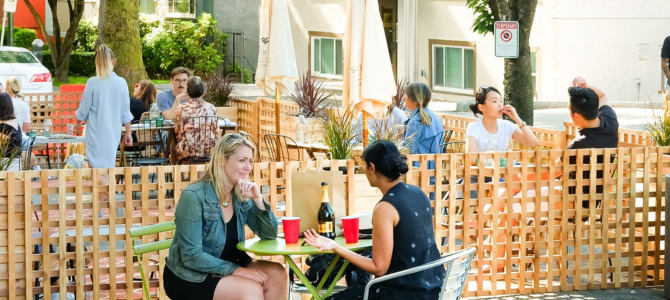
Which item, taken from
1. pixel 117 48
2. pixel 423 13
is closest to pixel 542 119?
pixel 423 13

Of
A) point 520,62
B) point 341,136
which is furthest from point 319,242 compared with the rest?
point 520,62

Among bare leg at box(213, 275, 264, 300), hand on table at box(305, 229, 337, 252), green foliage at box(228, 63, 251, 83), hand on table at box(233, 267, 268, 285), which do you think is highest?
green foliage at box(228, 63, 251, 83)

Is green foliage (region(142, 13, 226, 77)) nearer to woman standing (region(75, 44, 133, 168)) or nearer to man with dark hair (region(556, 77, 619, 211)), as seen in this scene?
woman standing (region(75, 44, 133, 168))

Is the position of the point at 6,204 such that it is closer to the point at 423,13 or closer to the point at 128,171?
the point at 128,171

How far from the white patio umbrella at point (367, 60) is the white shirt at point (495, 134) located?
93 centimetres

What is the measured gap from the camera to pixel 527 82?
14.2 m

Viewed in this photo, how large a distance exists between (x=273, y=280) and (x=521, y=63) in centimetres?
A: 923

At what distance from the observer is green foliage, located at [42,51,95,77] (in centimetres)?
3434

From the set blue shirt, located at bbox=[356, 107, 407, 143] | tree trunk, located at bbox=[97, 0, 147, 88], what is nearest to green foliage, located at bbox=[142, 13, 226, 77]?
tree trunk, located at bbox=[97, 0, 147, 88]

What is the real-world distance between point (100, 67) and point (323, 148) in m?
2.51

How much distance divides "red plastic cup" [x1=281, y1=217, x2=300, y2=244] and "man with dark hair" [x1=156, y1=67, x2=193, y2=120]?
6.55 metres

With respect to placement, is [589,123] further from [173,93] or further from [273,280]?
[173,93]

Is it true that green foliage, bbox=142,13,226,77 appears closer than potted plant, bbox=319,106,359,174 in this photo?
No

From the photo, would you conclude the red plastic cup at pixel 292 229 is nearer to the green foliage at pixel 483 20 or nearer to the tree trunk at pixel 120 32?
the green foliage at pixel 483 20
